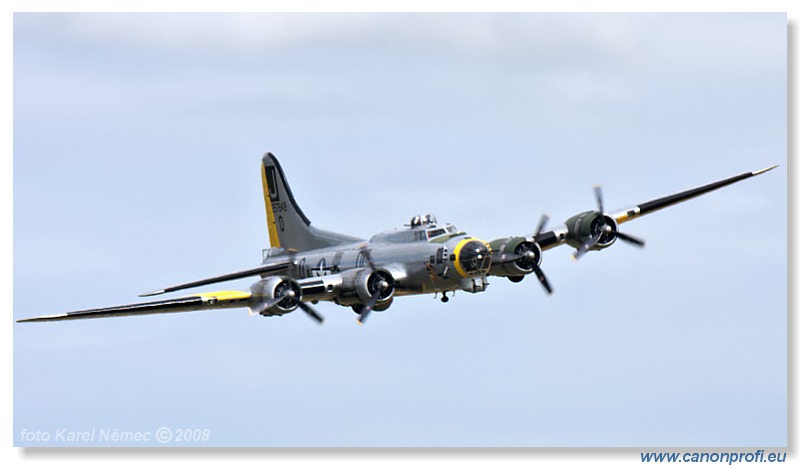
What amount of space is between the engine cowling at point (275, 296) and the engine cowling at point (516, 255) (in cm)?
706

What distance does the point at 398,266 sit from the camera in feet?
172

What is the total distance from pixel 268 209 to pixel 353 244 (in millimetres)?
8493

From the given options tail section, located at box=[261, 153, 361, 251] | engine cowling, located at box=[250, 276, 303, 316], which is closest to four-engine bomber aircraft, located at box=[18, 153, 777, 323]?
engine cowling, located at box=[250, 276, 303, 316]

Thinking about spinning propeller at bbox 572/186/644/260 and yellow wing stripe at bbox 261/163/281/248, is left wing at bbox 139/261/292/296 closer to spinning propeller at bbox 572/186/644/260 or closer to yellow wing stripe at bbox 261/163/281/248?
yellow wing stripe at bbox 261/163/281/248

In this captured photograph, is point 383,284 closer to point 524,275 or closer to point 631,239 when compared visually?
point 524,275

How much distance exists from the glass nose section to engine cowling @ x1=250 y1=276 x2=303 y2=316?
585cm

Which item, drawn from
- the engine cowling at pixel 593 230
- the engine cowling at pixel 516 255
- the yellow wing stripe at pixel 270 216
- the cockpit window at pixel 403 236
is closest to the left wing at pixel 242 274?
the yellow wing stripe at pixel 270 216

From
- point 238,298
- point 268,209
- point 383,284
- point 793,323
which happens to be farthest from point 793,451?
point 268,209

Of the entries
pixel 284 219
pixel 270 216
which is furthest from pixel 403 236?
pixel 270 216

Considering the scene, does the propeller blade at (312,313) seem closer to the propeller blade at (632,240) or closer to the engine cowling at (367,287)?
the engine cowling at (367,287)

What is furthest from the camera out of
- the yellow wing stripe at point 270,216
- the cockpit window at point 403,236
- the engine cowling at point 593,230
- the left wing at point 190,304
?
the yellow wing stripe at point 270,216

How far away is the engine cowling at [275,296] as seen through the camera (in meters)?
49.2

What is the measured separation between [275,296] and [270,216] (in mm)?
13227

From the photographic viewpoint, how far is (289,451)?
44438 millimetres
